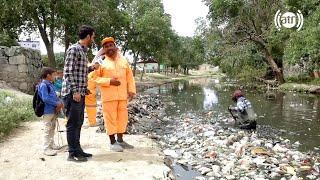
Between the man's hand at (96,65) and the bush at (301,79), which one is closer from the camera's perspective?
the man's hand at (96,65)

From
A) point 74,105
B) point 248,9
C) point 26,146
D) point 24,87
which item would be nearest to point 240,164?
point 74,105

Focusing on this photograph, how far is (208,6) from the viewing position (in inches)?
1623

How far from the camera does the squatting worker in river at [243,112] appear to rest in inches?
530

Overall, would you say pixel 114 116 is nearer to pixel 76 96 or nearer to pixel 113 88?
pixel 113 88

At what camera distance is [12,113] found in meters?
11.5

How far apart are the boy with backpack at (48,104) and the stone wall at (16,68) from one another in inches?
472

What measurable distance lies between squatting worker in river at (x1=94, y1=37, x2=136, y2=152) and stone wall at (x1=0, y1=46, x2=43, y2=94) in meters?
12.2

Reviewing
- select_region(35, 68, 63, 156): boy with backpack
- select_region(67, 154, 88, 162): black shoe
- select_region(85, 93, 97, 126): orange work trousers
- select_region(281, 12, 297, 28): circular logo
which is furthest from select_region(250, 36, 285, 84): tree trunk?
select_region(67, 154, 88, 162): black shoe

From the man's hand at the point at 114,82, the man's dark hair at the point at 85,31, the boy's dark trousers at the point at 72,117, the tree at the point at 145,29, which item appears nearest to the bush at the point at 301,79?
the tree at the point at 145,29

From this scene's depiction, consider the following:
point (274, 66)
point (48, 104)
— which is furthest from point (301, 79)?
A: point (48, 104)

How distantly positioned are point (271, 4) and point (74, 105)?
3365cm

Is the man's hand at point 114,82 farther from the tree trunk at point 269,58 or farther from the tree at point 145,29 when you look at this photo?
the tree at point 145,29

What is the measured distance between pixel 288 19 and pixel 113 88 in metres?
25.9

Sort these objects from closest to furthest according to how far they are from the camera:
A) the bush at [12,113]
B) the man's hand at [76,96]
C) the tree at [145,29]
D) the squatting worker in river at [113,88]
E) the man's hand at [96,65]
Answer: the man's hand at [76,96], the man's hand at [96,65], the squatting worker in river at [113,88], the bush at [12,113], the tree at [145,29]
